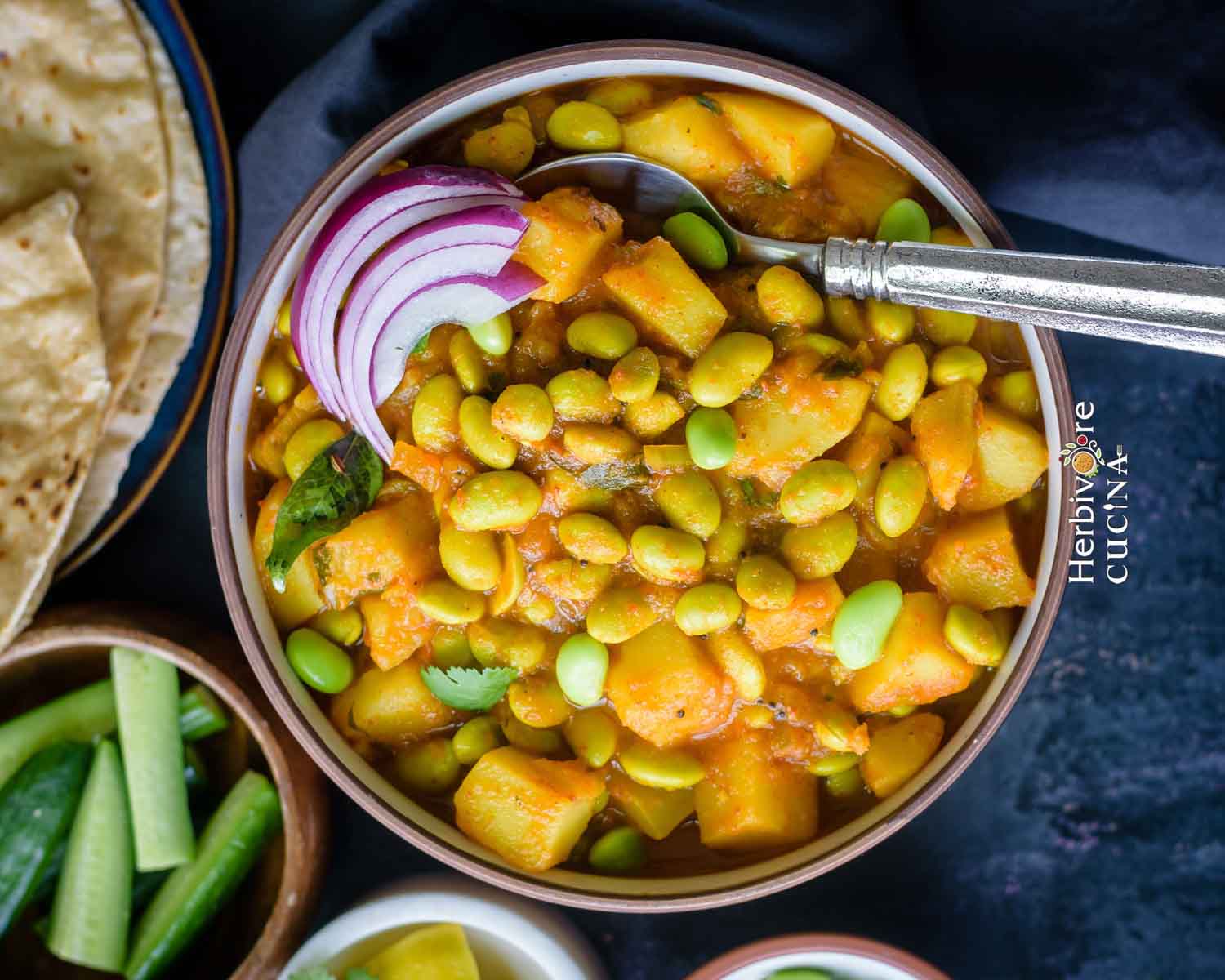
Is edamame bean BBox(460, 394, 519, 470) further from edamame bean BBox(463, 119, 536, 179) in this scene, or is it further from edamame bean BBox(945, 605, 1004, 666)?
edamame bean BBox(945, 605, 1004, 666)

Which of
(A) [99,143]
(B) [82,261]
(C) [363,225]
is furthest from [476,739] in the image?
(A) [99,143]

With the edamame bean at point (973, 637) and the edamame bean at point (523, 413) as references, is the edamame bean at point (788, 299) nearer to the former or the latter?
the edamame bean at point (523, 413)

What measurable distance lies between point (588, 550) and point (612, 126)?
94cm

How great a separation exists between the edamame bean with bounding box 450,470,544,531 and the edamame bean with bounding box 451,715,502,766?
19.7 inches

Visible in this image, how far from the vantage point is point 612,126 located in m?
2.56

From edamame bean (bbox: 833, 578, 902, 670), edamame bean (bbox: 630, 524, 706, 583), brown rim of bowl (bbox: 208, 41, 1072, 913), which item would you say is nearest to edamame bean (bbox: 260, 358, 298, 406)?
brown rim of bowl (bbox: 208, 41, 1072, 913)

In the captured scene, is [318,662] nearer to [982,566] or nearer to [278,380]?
[278,380]

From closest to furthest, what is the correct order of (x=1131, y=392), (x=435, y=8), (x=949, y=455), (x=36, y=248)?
(x=949, y=455) → (x=36, y=248) → (x=435, y=8) → (x=1131, y=392)

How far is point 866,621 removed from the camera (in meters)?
2.45

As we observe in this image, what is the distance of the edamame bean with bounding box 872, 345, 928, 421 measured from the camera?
8.04 ft

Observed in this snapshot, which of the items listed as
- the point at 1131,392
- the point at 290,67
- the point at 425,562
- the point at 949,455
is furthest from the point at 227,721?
the point at 1131,392

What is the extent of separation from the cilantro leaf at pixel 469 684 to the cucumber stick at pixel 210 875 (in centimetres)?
69

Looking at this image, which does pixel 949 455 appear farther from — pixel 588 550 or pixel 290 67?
pixel 290 67

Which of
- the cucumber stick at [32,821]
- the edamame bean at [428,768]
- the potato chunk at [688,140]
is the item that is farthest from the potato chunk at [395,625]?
the potato chunk at [688,140]
